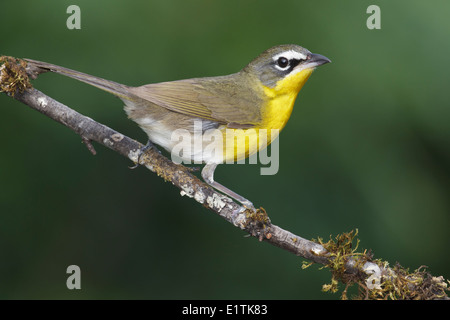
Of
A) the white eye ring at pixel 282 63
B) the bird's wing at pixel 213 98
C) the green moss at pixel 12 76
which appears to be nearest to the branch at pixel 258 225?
the green moss at pixel 12 76

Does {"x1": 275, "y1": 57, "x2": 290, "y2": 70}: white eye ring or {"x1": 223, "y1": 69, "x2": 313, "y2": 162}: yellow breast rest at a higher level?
{"x1": 275, "y1": 57, "x2": 290, "y2": 70}: white eye ring

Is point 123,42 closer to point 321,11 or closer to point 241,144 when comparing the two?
→ point 241,144

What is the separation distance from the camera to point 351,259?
342 cm

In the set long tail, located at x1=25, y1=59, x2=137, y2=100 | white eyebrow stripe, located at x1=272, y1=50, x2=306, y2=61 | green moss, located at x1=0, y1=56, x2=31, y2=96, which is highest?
white eyebrow stripe, located at x1=272, y1=50, x2=306, y2=61

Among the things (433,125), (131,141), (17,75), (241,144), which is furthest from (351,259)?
(17,75)

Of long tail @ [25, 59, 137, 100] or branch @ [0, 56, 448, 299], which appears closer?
branch @ [0, 56, 448, 299]

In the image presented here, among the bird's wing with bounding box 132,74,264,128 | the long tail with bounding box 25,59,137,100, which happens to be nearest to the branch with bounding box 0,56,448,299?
the long tail with bounding box 25,59,137,100

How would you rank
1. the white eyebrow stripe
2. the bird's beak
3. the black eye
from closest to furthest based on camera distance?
the bird's beak → the white eyebrow stripe → the black eye

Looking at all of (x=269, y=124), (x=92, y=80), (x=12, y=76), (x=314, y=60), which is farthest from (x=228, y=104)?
(x=12, y=76)

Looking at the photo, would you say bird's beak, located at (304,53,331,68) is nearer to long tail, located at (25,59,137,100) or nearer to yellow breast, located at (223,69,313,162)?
yellow breast, located at (223,69,313,162)

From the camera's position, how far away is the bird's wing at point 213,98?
4.24 metres

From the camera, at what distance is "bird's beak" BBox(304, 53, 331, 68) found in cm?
407

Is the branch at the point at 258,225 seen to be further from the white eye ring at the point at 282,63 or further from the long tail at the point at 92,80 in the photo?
the white eye ring at the point at 282,63

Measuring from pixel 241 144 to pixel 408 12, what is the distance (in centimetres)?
173
